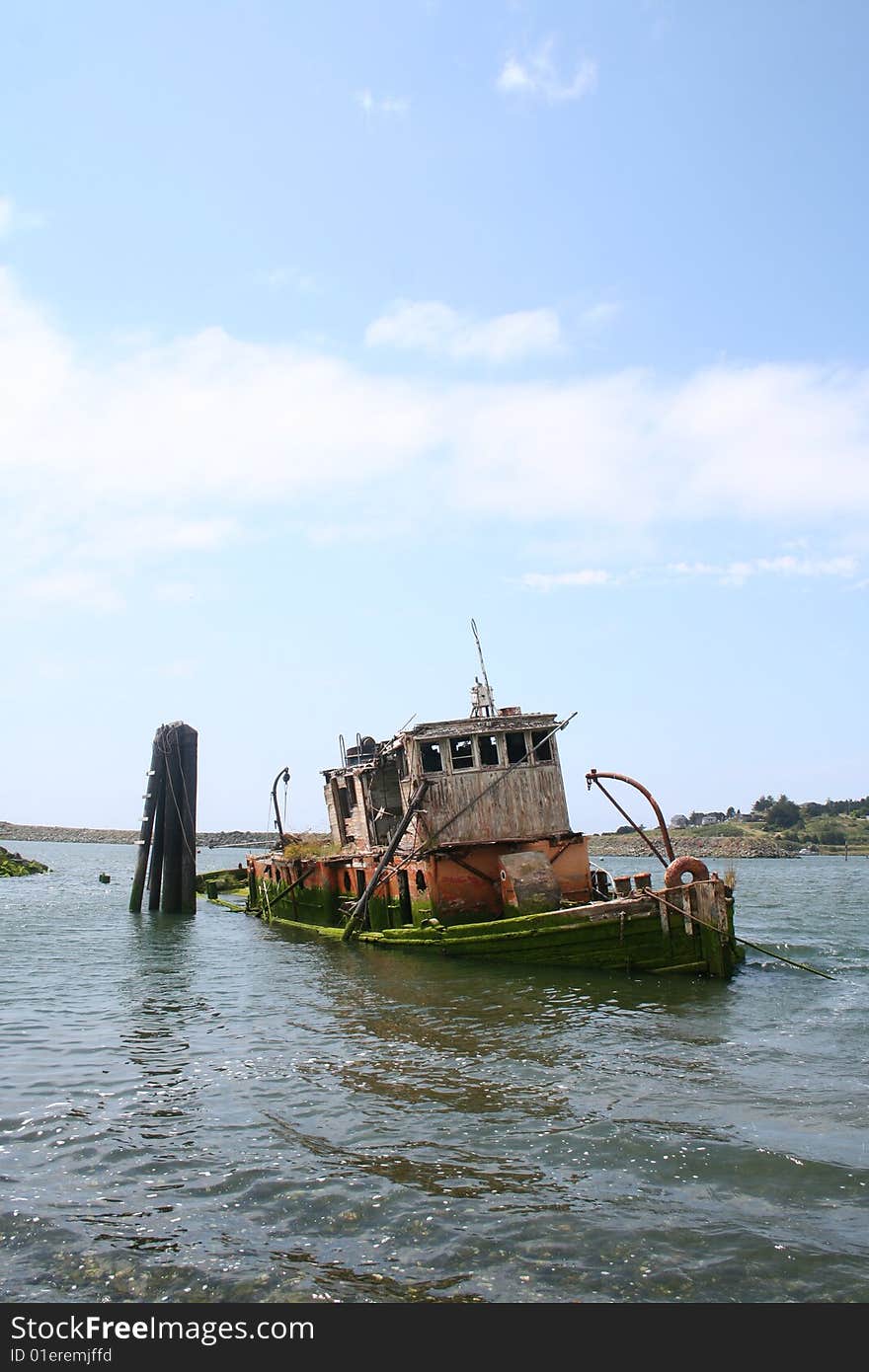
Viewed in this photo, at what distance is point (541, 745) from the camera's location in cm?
2572

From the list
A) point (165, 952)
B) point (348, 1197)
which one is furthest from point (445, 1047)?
point (165, 952)

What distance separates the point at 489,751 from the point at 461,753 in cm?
77

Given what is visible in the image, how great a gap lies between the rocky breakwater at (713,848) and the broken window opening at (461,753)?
274 ft

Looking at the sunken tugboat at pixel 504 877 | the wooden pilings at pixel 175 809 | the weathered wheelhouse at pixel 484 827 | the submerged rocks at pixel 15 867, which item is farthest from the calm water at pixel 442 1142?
the submerged rocks at pixel 15 867

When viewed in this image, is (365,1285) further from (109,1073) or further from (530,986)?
(530,986)

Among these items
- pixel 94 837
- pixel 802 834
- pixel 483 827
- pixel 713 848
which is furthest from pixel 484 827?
pixel 94 837

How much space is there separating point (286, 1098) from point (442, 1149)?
2940 millimetres

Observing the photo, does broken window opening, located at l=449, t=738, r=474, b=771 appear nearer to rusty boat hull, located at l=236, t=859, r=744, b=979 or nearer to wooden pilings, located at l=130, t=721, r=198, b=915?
rusty boat hull, located at l=236, t=859, r=744, b=979

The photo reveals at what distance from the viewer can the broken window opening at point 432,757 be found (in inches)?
1003

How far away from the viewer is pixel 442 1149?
33.4ft

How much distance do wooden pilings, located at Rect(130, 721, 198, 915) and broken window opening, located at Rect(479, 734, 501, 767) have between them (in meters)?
17.7

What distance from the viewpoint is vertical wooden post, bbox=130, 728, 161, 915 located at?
4008cm

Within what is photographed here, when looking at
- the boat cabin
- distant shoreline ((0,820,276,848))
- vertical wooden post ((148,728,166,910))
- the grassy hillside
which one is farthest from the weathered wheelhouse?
distant shoreline ((0,820,276,848))

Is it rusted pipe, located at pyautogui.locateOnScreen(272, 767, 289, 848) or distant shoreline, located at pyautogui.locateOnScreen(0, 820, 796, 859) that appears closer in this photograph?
rusted pipe, located at pyautogui.locateOnScreen(272, 767, 289, 848)
